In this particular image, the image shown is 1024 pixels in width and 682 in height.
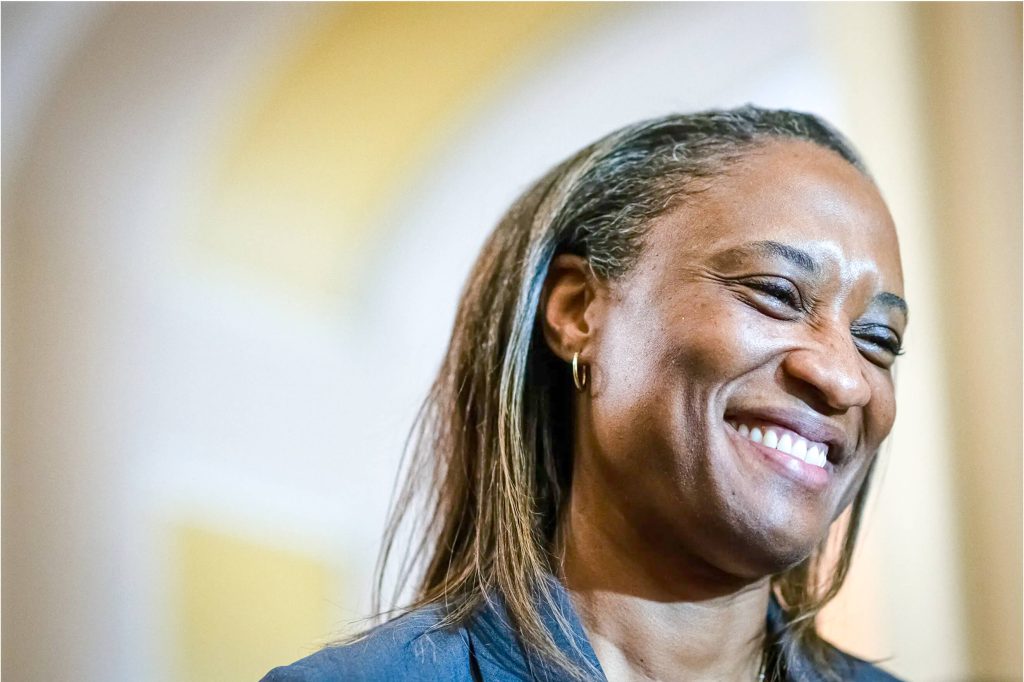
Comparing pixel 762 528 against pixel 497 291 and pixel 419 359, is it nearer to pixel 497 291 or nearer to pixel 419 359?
pixel 497 291

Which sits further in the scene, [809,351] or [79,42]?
[79,42]

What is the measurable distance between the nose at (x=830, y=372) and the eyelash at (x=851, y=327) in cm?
4

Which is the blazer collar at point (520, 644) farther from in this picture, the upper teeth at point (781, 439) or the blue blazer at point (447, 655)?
the upper teeth at point (781, 439)

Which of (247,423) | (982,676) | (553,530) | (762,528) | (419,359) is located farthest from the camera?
(982,676)

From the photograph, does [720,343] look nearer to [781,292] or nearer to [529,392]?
[781,292]

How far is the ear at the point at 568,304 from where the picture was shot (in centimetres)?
98

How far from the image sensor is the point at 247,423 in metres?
1.11

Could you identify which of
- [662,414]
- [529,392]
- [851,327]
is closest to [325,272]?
[529,392]

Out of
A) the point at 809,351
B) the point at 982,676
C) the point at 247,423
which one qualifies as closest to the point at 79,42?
the point at 247,423

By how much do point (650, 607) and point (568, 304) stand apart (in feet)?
0.95

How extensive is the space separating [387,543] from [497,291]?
30 centimetres

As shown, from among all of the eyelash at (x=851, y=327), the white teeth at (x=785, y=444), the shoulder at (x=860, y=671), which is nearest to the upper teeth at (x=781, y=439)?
the white teeth at (x=785, y=444)

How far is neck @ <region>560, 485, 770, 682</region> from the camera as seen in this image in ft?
3.04

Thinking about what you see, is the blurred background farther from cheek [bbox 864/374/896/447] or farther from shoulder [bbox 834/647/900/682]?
cheek [bbox 864/374/896/447]
